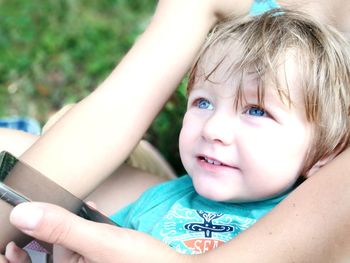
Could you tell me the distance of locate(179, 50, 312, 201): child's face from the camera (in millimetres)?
1555

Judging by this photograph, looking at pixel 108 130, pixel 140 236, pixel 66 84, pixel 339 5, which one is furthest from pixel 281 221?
pixel 66 84

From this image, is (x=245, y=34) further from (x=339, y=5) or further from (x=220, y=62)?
(x=339, y=5)

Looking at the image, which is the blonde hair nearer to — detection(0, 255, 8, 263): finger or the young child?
the young child

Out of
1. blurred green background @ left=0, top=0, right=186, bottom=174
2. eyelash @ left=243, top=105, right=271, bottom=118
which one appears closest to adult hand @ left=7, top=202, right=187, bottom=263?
eyelash @ left=243, top=105, right=271, bottom=118

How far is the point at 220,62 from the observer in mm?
1640

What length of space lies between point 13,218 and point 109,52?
97.4 inches

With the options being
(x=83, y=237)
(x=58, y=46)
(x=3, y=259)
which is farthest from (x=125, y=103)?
(x=58, y=46)

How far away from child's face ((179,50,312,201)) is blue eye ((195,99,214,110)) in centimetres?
2

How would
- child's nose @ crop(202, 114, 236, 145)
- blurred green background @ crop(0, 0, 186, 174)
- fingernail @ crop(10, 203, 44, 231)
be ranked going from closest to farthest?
fingernail @ crop(10, 203, 44, 231), child's nose @ crop(202, 114, 236, 145), blurred green background @ crop(0, 0, 186, 174)

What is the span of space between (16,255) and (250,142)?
511 millimetres

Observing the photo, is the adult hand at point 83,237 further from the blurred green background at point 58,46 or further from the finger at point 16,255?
the blurred green background at point 58,46

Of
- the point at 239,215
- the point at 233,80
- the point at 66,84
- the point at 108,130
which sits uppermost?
the point at 233,80

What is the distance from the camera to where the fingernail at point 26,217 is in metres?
1.11

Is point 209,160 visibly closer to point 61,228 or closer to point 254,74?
point 254,74
